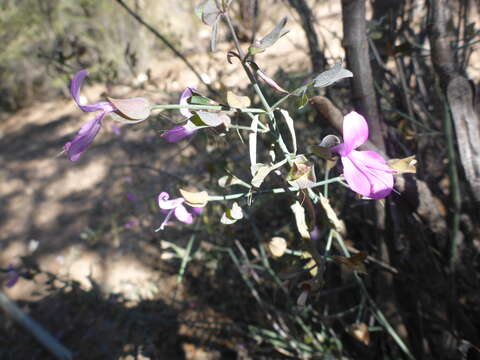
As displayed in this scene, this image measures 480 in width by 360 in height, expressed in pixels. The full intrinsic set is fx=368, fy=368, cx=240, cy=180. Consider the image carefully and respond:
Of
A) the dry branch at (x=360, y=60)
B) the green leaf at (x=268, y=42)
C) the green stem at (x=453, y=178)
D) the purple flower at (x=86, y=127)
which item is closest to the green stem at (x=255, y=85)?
the green leaf at (x=268, y=42)

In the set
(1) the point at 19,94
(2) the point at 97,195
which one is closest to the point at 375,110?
(2) the point at 97,195

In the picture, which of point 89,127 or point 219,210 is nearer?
point 89,127

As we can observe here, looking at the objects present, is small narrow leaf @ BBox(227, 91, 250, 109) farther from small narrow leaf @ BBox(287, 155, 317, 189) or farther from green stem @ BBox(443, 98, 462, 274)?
green stem @ BBox(443, 98, 462, 274)

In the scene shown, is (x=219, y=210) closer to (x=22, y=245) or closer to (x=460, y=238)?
(x=460, y=238)

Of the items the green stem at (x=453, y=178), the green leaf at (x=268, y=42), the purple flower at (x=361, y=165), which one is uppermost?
the green leaf at (x=268, y=42)

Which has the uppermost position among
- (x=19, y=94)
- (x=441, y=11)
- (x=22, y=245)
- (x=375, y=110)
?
(x=19, y=94)

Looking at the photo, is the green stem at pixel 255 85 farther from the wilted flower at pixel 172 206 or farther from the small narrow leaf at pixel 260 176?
the wilted flower at pixel 172 206

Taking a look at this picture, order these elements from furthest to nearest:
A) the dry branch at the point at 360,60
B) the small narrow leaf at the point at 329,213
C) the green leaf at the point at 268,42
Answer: the dry branch at the point at 360,60 → the small narrow leaf at the point at 329,213 → the green leaf at the point at 268,42

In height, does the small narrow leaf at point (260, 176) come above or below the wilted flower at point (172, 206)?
above

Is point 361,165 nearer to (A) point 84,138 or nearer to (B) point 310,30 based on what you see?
(A) point 84,138
